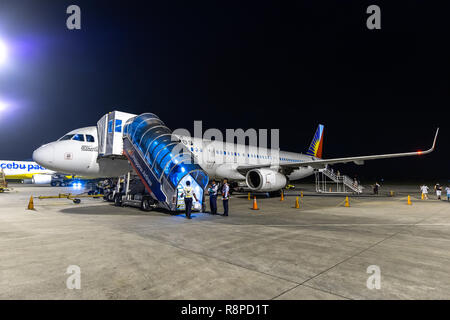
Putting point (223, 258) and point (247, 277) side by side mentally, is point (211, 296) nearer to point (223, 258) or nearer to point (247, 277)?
point (247, 277)

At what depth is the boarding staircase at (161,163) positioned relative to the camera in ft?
32.3

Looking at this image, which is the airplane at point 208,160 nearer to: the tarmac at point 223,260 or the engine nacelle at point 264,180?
the engine nacelle at point 264,180

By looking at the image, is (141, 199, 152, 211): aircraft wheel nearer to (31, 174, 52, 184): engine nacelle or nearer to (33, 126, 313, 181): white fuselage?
(33, 126, 313, 181): white fuselage

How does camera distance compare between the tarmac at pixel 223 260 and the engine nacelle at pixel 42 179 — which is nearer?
the tarmac at pixel 223 260

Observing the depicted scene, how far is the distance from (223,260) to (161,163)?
6.36 meters

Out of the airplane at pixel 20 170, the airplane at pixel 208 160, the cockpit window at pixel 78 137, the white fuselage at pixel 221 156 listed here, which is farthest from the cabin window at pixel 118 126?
the airplane at pixel 20 170

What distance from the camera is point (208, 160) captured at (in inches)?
651

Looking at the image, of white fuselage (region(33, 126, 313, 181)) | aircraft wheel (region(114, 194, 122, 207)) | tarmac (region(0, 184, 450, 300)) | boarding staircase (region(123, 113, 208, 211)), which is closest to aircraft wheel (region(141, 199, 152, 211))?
boarding staircase (region(123, 113, 208, 211))

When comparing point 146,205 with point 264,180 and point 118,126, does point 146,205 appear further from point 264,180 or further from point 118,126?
point 264,180

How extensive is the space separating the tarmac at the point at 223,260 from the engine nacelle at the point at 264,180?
744 cm

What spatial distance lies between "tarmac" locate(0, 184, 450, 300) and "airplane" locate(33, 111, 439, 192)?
4331mm

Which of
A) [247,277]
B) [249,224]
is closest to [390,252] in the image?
[247,277]

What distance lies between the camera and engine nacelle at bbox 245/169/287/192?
15284 millimetres

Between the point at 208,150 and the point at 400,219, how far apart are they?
11.0 metres
